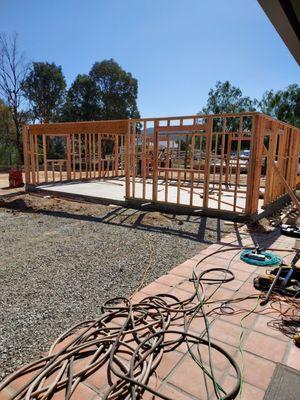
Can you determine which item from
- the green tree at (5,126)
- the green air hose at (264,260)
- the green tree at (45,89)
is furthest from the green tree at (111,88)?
the green air hose at (264,260)

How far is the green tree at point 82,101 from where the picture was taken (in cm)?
2539

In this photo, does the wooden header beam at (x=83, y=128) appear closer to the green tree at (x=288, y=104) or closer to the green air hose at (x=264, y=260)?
the green air hose at (x=264, y=260)

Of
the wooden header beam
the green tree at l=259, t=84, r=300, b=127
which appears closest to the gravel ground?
the wooden header beam

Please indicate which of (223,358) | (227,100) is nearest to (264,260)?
(223,358)

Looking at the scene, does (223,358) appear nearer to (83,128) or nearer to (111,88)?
(83,128)

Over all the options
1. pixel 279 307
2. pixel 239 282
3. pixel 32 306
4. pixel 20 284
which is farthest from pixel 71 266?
pixel 279 307

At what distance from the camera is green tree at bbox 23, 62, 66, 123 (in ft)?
80.3

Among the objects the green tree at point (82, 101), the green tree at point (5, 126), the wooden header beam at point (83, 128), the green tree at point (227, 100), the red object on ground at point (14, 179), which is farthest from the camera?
the green tree at point (227, 100)

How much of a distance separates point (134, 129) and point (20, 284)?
565cm

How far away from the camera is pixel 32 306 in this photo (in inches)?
111

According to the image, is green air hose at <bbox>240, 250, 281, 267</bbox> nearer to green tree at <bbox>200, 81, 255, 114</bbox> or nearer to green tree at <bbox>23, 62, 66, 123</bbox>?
green tree at <bbox>23, 62, 66, 123</bbox>

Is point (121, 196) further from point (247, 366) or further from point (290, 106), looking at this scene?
point (290, 106)

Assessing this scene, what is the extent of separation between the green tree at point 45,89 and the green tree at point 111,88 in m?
3.11

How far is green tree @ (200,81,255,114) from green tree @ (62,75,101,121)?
11826mm
